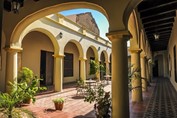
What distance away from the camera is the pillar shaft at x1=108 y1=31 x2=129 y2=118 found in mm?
4113

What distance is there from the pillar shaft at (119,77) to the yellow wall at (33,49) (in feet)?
26.4

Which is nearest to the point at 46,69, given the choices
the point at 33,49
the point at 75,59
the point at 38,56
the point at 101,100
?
the point at 38,56

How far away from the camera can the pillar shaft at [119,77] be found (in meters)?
4.11

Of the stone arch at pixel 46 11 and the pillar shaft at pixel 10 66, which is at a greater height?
the stone arch at pixel 46 11

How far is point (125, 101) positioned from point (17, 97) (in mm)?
2914

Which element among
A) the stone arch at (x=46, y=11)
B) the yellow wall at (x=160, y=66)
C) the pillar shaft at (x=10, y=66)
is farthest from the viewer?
the yellow wall at (x=160, y=66)

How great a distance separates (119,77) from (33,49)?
28.5 ft

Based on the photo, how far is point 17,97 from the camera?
14.9 ft

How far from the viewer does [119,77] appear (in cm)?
420

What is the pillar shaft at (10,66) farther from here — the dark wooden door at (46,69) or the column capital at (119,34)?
the dark wooden door at (46,69)

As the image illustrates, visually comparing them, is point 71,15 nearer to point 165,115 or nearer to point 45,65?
point 45,65

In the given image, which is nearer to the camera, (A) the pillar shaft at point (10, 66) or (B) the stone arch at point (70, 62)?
(A) the pillar shaft at point (10, 66)

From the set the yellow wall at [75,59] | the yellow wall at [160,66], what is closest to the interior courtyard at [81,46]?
the yellow wall at [75,59]

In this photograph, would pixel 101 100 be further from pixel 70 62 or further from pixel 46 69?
pixel 70 62
